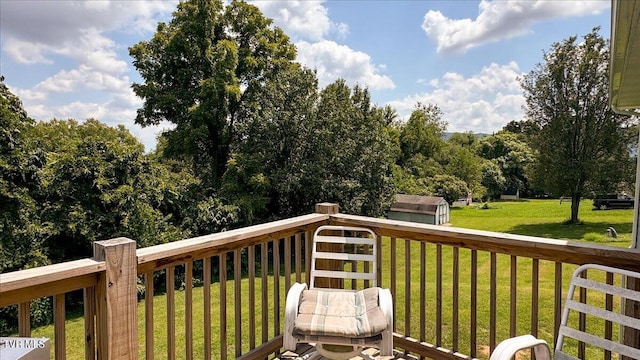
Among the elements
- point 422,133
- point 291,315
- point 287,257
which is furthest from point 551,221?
point 291,315

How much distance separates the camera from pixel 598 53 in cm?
1540

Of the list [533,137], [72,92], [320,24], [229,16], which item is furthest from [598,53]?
[72,92]

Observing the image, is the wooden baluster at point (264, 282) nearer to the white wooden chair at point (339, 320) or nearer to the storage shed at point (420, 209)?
the white wooden chair at point (339, 320)

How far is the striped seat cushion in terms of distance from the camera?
2.06m

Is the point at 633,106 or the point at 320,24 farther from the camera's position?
the point at 320,24

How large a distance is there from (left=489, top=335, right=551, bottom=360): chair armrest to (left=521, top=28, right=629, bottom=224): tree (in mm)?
16852

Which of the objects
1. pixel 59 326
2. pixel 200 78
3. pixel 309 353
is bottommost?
pixel 309 353

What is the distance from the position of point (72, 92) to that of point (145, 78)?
25.3 feet

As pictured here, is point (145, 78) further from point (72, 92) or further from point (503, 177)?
point (503, 177)

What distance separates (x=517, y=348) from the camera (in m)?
1.51

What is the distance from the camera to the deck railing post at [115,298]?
1666 mm

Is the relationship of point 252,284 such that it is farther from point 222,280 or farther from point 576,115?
point 576,115

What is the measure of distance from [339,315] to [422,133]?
25.8m

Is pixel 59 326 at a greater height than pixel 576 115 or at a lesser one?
lesser
